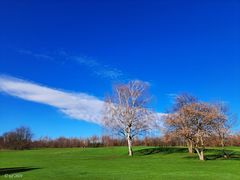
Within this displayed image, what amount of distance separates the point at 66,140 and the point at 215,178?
118 metres

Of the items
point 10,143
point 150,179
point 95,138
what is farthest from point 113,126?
point 10,143

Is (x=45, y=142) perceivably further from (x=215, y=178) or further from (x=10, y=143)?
(x=215, y=178)

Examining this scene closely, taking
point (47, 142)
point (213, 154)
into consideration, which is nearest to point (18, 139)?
point (47, 142)

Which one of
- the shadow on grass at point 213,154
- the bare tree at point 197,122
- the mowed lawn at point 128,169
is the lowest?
the mowed lawn at point 128,169

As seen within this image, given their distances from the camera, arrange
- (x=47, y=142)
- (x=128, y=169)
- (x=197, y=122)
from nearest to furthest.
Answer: (x=128, y=169) < (x=197, y=122) < (x=47, y=142)

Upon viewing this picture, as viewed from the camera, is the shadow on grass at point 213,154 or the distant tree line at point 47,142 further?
the distant tree line at point 47,142

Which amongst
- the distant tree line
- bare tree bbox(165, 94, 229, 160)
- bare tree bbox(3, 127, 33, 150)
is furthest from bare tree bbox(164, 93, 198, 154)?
bare tree bbox(3, 127, 33, 150)

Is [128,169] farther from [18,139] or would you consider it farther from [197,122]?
[18,139]

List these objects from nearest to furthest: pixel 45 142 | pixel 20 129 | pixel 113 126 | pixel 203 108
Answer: pixel 203 108 < pixel 113 126 < pixel 45 142 < pixel 20 129

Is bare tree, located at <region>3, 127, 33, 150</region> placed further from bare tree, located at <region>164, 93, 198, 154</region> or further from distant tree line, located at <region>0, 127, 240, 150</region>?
bare tree, located at <region>164, 93, 198, 154</region>

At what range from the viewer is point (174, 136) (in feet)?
151

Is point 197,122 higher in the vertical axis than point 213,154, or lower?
higher

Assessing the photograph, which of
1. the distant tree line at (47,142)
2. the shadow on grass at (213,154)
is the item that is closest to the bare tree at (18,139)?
the distant tree line at (47,142)

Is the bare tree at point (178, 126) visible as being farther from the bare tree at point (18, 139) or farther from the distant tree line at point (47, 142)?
the bare tree at point (18, 139)
